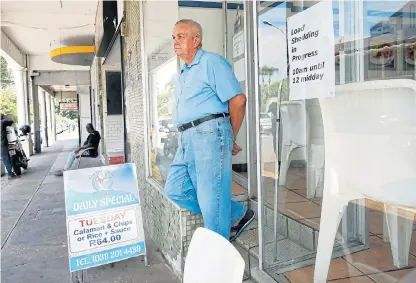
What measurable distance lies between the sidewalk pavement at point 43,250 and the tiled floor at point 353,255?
3.87 ft

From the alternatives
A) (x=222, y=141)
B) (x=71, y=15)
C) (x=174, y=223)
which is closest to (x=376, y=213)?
(x=222, y=141)

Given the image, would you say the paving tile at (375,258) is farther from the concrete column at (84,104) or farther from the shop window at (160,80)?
the concrete column at (84,104)

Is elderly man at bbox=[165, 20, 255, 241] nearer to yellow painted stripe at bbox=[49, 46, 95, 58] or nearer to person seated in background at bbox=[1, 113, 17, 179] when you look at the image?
person seated in background at bbox=[1, 113, 17, 179]

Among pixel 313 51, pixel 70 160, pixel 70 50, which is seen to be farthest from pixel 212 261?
pixel 70 50

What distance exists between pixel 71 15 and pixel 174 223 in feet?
28.0

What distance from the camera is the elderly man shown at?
228 centimetres

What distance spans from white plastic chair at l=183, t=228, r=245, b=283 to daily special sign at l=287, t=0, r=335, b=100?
0.88 meters

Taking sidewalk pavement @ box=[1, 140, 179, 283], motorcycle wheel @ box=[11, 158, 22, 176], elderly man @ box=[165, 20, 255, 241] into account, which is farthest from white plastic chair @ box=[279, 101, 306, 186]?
motorcycle wheel @ box=[11, 158, 22, 176]

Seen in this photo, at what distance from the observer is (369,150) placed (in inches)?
60.2

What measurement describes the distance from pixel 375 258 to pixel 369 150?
871 mm

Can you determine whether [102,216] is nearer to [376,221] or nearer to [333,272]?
[333,272]

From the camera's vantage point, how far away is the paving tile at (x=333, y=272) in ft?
6.65

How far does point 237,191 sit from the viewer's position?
328cm

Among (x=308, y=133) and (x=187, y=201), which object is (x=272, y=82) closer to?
(x=308, y=133)
